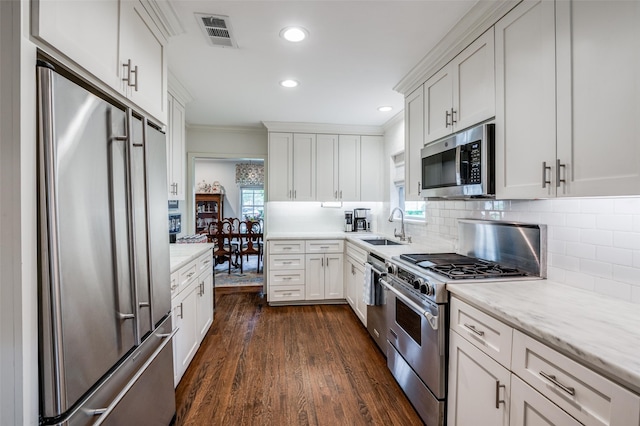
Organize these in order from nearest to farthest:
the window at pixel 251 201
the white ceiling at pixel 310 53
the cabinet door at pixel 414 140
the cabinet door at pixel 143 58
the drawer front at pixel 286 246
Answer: the cabinet door at pixel 143 58, the white ceiling at pixel 310 53, the cabinet door at pixel 414 140, the drawer front at pixel 286 246, the window at pixel 251 201

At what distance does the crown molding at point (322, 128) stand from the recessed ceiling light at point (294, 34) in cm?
203

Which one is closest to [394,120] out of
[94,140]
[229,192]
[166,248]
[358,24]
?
[358,24]

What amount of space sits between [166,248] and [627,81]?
84.6 inches

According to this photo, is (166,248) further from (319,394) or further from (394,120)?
(394,120)

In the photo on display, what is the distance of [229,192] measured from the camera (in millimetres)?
8344

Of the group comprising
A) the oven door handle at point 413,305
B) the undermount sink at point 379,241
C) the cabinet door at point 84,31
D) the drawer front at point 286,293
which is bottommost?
the drawer front at point 286,293

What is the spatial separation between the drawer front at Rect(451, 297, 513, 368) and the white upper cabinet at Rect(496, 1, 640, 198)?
0.62 meters

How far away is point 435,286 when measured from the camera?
1610 millimetres

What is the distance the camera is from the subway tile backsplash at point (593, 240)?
1.28 m

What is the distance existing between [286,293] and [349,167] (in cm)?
194

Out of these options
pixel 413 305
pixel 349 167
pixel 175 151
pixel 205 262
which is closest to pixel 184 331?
pixel 205 262

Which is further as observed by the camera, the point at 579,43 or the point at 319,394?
the point at 319,394

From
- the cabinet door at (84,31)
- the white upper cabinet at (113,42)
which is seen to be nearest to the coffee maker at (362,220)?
the white upper cabinet at (113,42)

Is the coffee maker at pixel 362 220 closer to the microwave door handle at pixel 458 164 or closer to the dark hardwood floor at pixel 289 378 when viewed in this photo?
the dark hardwood floor at pixel 289 378
